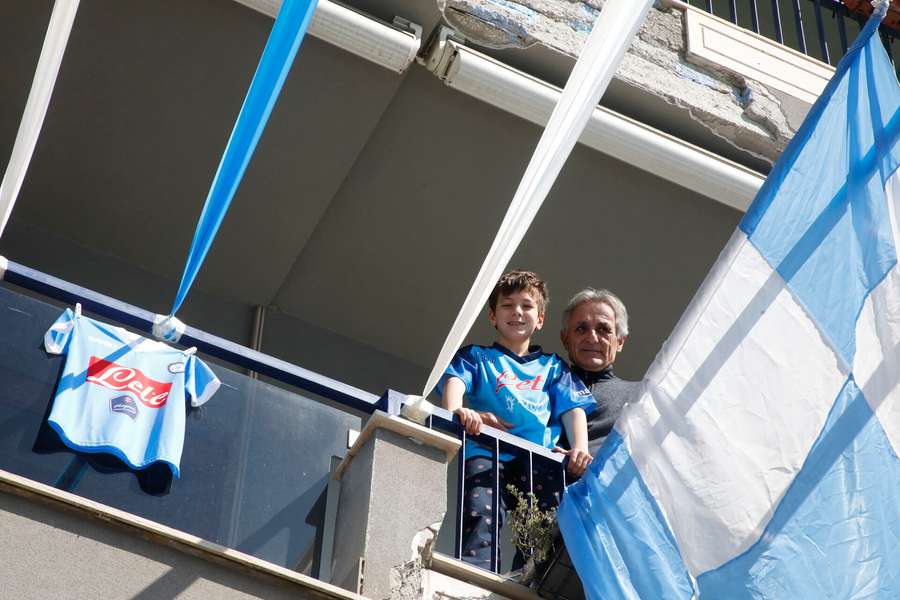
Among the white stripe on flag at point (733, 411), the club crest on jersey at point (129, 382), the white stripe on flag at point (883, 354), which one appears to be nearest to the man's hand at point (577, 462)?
the white stripe on flag at point (733, 411)

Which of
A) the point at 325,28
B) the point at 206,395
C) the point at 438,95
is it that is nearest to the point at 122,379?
the point at 206,395

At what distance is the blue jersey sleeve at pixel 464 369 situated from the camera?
17.9ft

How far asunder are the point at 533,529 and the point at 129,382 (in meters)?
1.56

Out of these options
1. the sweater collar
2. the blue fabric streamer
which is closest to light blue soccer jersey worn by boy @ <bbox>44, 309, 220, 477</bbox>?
the blue fabric streamer

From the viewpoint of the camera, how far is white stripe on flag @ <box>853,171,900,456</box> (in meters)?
4.24

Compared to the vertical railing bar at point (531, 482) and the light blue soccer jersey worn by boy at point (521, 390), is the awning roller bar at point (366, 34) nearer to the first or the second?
the light blue soccer jersey worn by boy at point (521, 390)

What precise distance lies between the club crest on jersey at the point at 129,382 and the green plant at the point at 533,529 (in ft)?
4.45

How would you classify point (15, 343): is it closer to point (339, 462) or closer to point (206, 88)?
point (339, 462)

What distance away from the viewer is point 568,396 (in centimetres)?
551

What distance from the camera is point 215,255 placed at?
26.9 ft

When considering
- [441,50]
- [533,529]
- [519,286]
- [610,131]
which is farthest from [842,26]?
[533,529]

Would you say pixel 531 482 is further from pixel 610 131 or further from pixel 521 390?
pixel 610 131

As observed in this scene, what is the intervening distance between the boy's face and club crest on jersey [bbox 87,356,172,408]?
153cm

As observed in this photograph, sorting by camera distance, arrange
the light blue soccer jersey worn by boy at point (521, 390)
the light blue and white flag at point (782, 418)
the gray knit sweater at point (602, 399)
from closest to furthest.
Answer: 1. the light blue and white flag at point (782, 418)
2. the light blue soccer jersey worn by boy at point (521, 390)
3. the gray knit sweater at point (602, 399)
